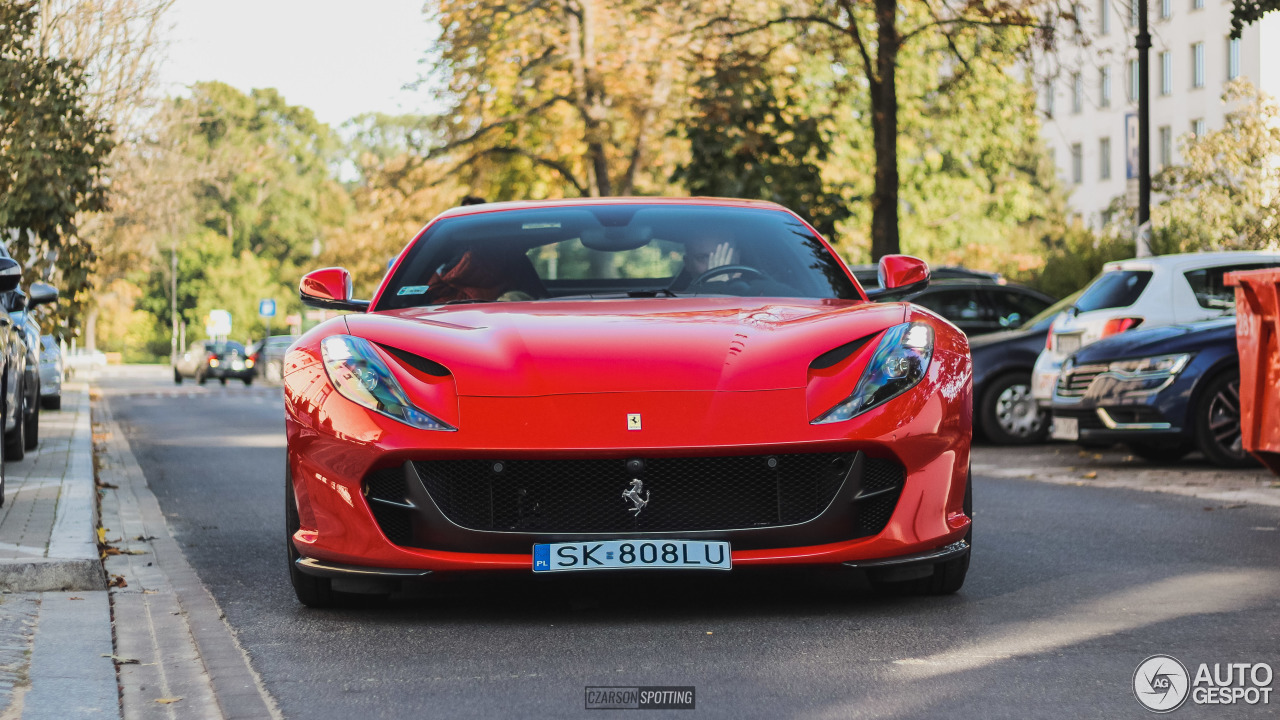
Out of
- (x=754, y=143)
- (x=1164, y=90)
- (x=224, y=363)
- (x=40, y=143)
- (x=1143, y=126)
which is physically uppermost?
(x=1164, y=90)

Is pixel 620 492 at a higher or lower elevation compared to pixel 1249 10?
lower

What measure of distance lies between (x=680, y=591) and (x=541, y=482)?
1079 millimetres

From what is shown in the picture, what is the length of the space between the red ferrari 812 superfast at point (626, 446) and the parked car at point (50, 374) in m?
15.6

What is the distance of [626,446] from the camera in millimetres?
5215

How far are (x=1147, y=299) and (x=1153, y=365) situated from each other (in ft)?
5.49

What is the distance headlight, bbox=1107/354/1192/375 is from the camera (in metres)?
11.9

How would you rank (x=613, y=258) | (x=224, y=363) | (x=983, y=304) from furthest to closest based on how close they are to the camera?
(x=224, y=363) < (x=983, y=304) < (x=613, y=258)

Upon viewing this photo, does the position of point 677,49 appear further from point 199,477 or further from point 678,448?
point 678,448

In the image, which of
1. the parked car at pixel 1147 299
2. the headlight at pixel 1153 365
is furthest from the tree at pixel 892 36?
the headlight at pixel 1153 365

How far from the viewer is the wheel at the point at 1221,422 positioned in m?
11.8

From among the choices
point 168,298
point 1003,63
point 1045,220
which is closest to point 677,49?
point 1003,63

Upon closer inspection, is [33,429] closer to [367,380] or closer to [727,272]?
[727,272]

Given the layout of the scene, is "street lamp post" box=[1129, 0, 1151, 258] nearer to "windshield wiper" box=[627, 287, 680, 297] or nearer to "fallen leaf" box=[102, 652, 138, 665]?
"windshield wiper" box=[627, 287, 680, 297]

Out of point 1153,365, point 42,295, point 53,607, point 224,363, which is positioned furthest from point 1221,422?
point 224,363
